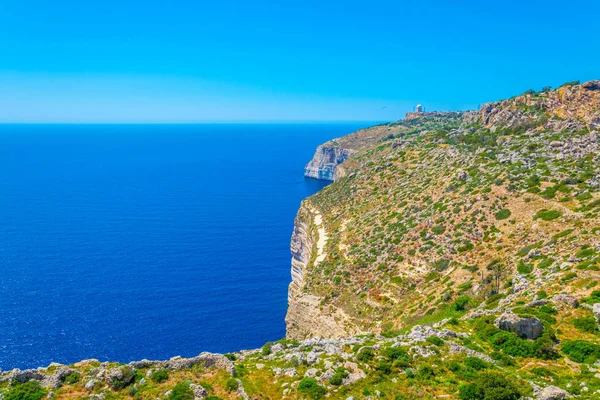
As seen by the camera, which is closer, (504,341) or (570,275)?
(504,341)

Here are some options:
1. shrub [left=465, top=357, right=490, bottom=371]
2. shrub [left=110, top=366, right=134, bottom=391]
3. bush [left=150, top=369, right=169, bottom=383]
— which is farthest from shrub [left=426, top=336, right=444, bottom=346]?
shrub [left=110, top=366, right=134, bottom=391]

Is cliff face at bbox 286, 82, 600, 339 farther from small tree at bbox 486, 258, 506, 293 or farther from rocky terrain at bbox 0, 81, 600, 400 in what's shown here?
rocky terrain at bbox 0, 81, 600, 400

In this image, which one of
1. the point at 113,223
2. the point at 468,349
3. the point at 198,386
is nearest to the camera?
the point at 198,386

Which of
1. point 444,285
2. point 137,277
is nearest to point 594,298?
point 444,285

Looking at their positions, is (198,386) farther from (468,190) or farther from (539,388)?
(468,190)

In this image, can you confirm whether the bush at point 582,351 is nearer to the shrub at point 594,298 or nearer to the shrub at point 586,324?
the shrub at point 586,324

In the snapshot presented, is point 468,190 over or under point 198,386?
over

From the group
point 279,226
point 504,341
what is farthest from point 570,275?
point 279,226
